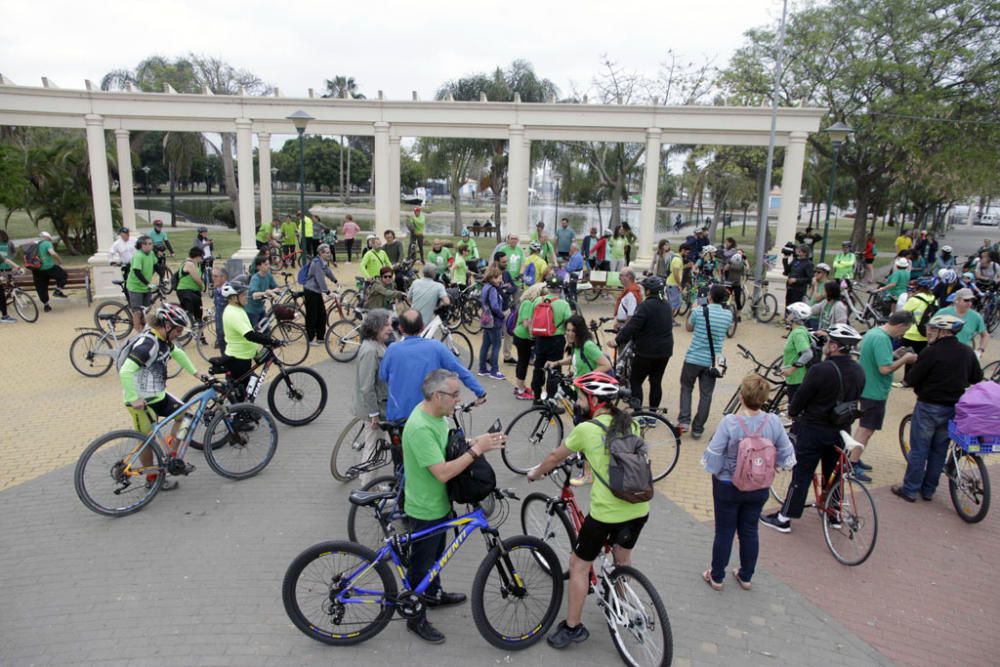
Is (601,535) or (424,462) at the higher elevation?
(424,462)

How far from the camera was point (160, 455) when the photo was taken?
245 inches

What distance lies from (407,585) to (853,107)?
26435mm

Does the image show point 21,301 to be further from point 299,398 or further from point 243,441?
point 243,441

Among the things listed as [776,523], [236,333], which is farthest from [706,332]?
[236,333]

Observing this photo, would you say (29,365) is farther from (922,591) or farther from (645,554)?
(922,591)

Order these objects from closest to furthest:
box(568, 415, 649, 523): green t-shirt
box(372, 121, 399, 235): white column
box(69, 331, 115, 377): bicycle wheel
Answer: box(568, 415, 649, 523): green t-shirt < box(69, 331, 115, 377): bicycle wheel < box(372, 121, 399, 235): white column

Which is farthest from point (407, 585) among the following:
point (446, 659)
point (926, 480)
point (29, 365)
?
point (29, 365)

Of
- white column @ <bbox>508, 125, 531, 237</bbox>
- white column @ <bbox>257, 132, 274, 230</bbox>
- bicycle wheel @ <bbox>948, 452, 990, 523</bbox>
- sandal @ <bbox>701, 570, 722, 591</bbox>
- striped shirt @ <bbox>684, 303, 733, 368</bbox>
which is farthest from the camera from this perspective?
white column @ <bbox>257, 132, 274, 230</bbox>

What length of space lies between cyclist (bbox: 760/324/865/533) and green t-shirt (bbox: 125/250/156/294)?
37.6 feet

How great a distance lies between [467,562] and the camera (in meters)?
5.43

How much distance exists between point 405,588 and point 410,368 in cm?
194

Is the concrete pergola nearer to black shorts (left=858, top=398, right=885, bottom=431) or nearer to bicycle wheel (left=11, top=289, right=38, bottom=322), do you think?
bicycle wheel (left=11, top=289, right=38, bottom=322)

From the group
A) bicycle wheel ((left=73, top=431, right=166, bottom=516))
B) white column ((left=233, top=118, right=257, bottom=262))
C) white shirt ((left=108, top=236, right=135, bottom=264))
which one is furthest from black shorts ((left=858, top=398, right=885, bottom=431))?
white column ((left=233, top=118, right=257, bottom=262))

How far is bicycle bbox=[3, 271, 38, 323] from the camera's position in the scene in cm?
1383
